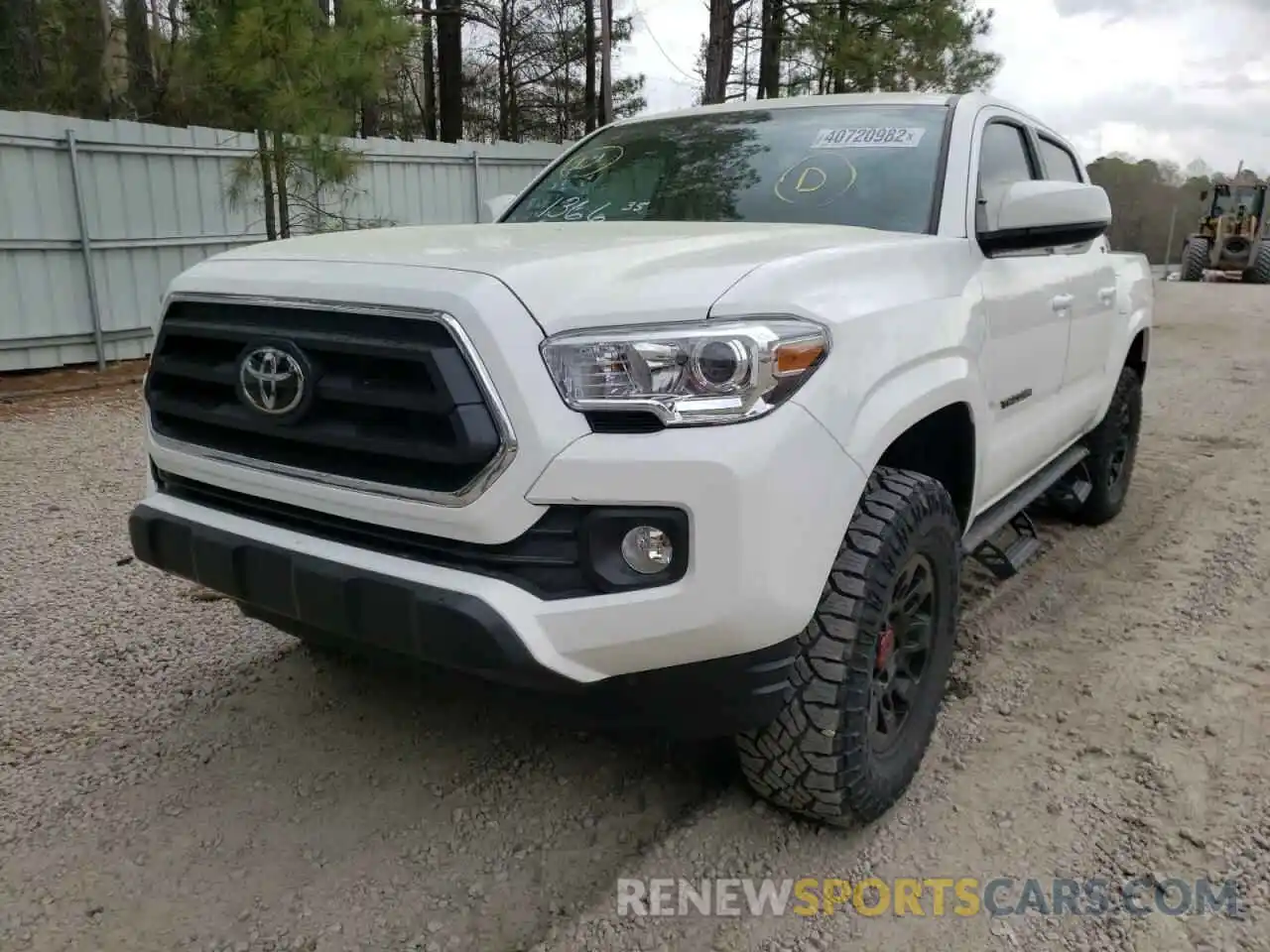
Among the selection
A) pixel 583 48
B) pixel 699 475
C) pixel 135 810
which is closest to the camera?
pixel 699 475

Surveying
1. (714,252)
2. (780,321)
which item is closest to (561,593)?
(780,321)

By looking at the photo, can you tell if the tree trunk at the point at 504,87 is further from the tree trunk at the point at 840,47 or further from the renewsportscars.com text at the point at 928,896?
the renewsportscars.com text at the point at 928,896

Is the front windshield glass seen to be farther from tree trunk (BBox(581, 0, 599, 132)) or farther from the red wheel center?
tree trunk (BBox(581, 0, 599, 132))

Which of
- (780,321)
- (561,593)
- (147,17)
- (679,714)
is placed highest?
(147,17)

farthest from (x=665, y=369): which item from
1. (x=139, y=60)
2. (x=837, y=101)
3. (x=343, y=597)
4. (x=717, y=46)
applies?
(x=139, y=60)

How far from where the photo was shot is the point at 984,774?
279cm

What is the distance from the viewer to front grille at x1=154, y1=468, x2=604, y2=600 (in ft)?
6.54

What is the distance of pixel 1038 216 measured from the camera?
2.89 m

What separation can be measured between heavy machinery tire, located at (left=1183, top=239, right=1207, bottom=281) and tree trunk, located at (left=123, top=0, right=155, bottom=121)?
76.5 feet

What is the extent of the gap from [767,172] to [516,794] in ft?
6.73

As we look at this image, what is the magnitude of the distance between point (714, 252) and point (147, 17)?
1452 centimetres

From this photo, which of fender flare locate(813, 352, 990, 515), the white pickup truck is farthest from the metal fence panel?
fender flare locate(813, 352, 990, 515)

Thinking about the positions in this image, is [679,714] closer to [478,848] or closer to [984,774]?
[478,848]

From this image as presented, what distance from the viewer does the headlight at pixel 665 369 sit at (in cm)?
198
